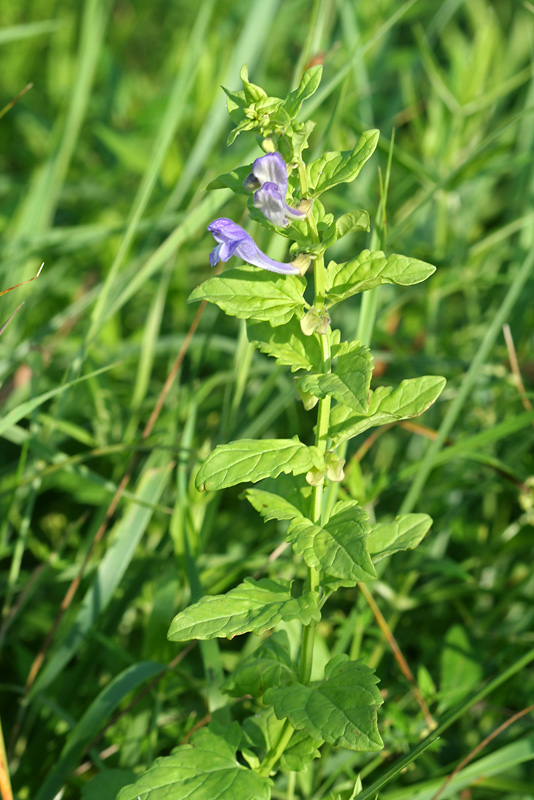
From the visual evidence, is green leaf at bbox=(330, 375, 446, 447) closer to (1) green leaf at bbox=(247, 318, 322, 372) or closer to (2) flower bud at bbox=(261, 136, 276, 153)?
(1) green leaf at bbox=(247, 318, 322, 372)

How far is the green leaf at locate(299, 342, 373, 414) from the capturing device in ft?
3.05

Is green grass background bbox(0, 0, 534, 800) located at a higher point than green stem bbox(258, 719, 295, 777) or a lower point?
higher

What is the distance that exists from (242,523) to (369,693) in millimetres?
1067

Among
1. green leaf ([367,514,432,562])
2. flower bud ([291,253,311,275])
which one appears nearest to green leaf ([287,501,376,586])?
green leaf ([367,514,432,562])

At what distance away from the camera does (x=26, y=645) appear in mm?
1954

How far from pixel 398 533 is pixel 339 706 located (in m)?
0.28

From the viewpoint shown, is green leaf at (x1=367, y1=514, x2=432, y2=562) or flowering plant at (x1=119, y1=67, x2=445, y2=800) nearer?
flowering plant at (x1=119, y1=67, x2=445, y2=800)

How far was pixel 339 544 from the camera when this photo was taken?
3.25ft

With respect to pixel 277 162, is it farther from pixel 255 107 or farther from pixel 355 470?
pixel 355 470

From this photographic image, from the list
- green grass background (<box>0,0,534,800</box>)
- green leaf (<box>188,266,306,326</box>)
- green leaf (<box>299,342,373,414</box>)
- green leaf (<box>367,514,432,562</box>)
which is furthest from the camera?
green grass background (<box>0,0,534,800</box>)

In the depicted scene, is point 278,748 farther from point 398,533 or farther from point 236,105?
point 236,105

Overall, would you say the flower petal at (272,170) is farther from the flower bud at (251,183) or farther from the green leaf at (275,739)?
the green leaf at (275,739)

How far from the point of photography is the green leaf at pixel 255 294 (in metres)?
1.03

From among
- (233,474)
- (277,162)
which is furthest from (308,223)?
(233,474)
